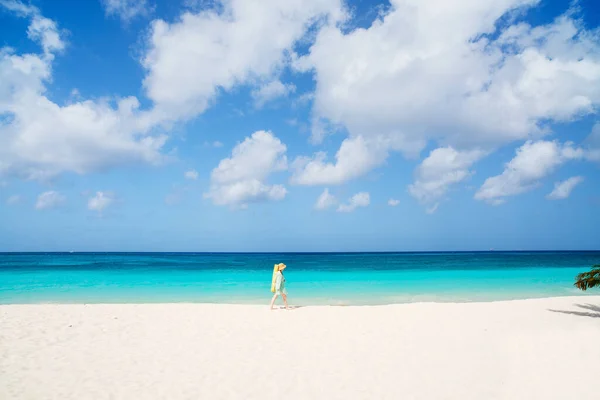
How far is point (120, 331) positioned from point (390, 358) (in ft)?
21.9

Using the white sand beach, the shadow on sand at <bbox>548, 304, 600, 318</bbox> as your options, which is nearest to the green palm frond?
the white sand beach

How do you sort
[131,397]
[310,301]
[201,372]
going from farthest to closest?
[310,301]
[201,372]
[131,397]

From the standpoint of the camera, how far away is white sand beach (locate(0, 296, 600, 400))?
5633mm

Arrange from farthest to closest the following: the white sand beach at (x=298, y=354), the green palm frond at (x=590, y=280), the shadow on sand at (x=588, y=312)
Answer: the shadow on sand at (x=588, y=312) < the green palm frond at (x=590, y=280) < the white sand beach at (x=298, y=354)

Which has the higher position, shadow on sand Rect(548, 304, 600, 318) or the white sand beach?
the white sand beach

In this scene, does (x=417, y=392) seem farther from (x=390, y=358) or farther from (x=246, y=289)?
(x=246, y=289)

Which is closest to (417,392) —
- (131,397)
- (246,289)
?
(131,397)

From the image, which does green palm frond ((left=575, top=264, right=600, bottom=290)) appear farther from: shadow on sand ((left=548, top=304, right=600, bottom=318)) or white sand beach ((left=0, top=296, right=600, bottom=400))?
shadow on sand ((left=548, top=304, right=600, bottom=318))

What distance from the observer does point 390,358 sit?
7.12 metres

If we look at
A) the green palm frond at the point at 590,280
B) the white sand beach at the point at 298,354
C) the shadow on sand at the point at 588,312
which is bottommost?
the shadow on sand at the point at 588,312

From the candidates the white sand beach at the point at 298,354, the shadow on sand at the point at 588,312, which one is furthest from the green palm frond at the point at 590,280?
the shadow on sand at the point at 588,312

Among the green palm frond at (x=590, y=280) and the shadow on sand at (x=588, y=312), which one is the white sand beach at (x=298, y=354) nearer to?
the shadow on sand at (x=588, y=312)

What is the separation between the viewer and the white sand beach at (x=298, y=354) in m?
5.63

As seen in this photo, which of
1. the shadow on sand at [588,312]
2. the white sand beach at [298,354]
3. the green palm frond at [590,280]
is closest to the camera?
the white sand beach at [298,354]
